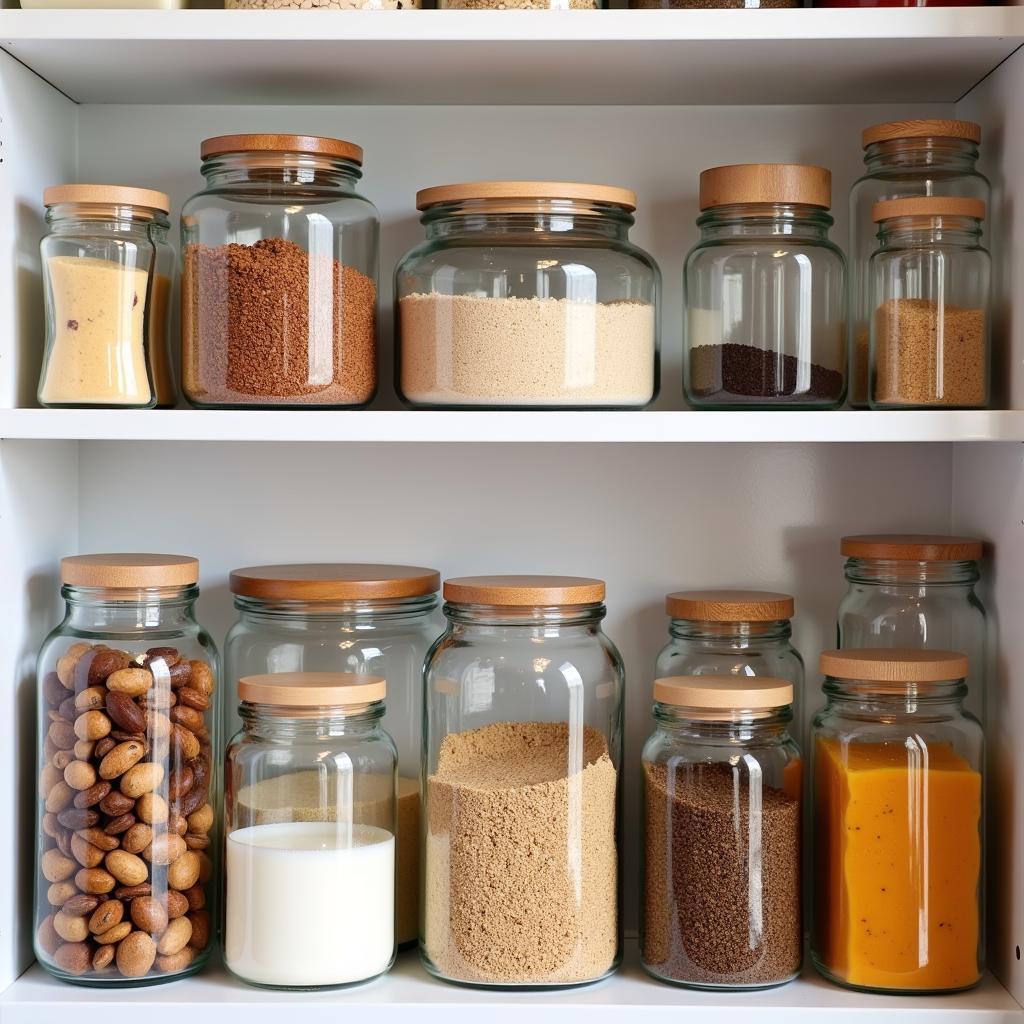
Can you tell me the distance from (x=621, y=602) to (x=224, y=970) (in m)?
0.48

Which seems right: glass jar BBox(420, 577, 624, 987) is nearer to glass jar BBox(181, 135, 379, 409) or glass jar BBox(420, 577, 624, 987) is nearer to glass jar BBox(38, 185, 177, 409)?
glass jar BBox(181, 135, 379, 409)

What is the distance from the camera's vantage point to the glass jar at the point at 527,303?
1.03m

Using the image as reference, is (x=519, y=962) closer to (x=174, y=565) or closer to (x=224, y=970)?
(x=224, y=970)

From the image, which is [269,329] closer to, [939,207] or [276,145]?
[276,145]

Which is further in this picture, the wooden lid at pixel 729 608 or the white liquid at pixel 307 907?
the wooden lid at pixel 729 608

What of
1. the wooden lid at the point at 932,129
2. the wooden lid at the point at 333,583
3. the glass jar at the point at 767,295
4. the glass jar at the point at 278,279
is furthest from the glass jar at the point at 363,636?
the wooden lid at the point at 932,129

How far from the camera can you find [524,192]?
1.04 m

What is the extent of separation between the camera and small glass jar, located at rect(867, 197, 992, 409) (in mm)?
1052

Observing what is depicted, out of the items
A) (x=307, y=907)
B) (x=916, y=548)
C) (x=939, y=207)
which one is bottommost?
(x=307, y=907)

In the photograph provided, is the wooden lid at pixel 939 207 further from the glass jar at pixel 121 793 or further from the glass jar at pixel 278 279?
the glass jar at pixel 121 793

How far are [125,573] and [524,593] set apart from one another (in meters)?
0.32

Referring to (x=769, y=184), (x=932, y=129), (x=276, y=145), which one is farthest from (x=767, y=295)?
(x=276, y=145)

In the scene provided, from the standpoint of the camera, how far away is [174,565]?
1065 millimetres

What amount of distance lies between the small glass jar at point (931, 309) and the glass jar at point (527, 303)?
0.20m
